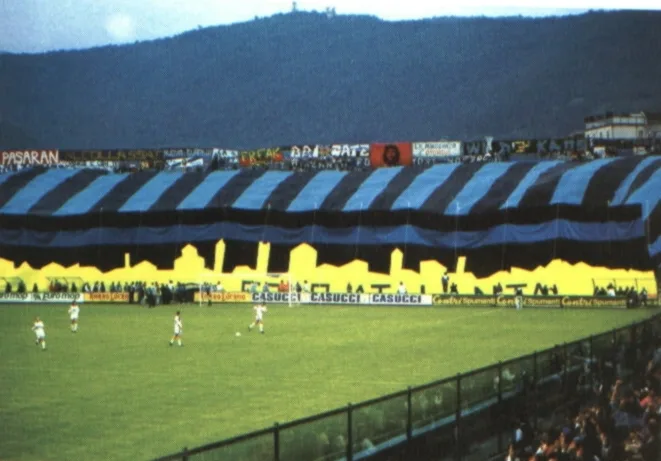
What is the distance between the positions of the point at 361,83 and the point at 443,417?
400 feet

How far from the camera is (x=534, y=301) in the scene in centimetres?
5791

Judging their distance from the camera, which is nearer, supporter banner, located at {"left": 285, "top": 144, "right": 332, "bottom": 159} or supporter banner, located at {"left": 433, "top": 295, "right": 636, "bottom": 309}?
supporter banner, located at {"left": 433, "top": 295, "right": 636, "bottom": 309}

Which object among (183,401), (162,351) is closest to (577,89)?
(162,351)

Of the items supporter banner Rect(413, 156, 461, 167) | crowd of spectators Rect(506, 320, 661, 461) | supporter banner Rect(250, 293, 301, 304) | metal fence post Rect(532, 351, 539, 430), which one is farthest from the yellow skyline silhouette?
metal fence post Rect(532, 351, 539, 430)

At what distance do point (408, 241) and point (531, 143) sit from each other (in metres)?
19.0

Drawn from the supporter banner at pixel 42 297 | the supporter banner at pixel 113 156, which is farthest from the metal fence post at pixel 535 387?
the supporter banner at pixel 113 156

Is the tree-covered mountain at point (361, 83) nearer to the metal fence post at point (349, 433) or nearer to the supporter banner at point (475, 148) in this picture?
the supporter banner at point (475, 148)

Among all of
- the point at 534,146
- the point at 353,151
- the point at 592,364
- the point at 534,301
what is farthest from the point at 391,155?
the point at 592,364

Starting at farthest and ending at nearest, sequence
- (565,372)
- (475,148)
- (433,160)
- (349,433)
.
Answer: (433,160) → (475,148) → (565,372) → (349,433)

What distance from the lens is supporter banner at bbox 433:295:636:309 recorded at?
55.7m

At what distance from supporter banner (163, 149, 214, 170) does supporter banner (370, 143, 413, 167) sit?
55.7ft

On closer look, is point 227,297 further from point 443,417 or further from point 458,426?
point 458,426

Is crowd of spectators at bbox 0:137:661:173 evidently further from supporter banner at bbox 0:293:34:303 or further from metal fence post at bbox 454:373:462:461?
metal fence post at bbox 454:373:462:461

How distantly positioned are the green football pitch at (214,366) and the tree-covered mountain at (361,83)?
210ft
